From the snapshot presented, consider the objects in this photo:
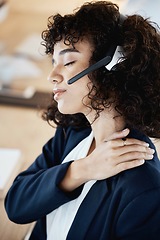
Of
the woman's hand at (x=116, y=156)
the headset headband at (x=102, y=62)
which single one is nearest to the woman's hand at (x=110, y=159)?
the woman's hand at (x=116, y=156)

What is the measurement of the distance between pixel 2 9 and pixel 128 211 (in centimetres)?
123

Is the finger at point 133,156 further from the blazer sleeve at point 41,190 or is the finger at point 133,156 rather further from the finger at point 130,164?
the blazer sleeve at point 41,190

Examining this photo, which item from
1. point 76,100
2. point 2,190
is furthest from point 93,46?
point 2,190

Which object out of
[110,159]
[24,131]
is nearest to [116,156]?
[110,159]

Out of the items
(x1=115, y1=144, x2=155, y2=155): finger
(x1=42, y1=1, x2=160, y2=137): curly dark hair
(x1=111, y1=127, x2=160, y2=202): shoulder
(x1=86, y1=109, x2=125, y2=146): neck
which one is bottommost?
→ (x1=111, y1=127, x2=160, y2=202): shoulder

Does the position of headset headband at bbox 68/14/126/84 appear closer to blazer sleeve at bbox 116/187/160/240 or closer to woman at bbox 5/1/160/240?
woman at bbox 5/1/160/240

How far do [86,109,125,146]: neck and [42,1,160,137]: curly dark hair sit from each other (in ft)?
0.06

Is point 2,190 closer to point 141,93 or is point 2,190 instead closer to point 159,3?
point 141,93

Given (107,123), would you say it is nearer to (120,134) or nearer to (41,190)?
(120,134)

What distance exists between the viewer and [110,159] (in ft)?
2.82

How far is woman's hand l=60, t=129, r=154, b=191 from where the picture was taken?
0.84 m

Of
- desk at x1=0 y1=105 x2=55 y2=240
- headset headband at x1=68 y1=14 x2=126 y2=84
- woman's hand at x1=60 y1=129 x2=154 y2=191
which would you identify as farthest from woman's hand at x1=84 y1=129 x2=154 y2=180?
desk at x1=0 y1=105 x2=55 y2=240

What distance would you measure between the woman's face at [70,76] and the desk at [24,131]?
0.58 m

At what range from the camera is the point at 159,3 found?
170 cm
